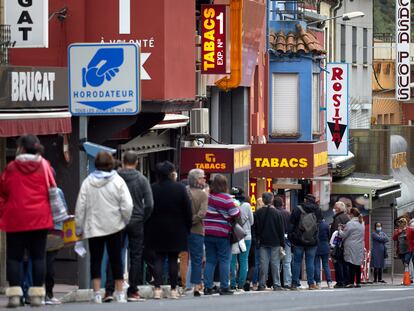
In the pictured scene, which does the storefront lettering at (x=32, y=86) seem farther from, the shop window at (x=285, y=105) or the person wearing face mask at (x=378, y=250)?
the shop window at (x=285, y=105)

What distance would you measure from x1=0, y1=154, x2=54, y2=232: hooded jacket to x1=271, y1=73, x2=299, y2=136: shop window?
25306mm

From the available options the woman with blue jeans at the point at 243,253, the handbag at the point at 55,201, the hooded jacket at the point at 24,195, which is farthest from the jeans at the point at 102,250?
the woman with blue jeans at the point at 243,253

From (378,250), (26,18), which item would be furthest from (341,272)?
(26,18)

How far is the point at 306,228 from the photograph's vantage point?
2647cm

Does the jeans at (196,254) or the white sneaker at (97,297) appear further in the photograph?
the jeans at (196,254)

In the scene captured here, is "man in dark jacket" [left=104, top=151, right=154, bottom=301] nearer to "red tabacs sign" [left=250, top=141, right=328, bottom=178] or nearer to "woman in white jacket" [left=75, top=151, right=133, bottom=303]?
"woman in white jacket" [left=75, top=151, right=133, bottom=303]

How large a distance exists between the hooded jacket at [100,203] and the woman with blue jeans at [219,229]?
4.00 meters

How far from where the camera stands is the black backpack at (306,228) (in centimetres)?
2650

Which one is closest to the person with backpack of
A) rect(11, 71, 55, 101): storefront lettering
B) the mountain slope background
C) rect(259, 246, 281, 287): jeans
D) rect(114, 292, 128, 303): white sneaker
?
rect(259, 246, 281, 287): jeans

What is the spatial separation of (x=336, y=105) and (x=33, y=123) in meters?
25.9

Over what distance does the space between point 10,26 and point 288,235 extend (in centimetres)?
727

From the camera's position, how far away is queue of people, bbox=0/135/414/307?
1561 cm

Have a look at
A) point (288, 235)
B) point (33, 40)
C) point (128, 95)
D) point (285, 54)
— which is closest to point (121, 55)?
point (128, 95)

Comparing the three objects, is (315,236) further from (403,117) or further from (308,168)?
(403,117)
